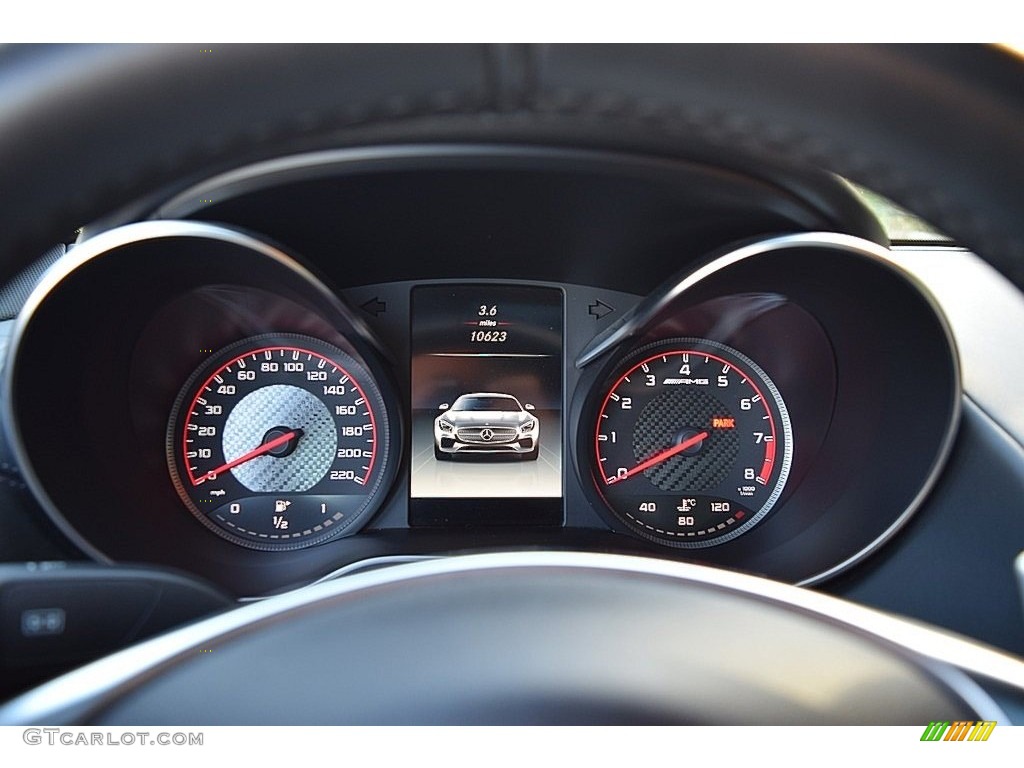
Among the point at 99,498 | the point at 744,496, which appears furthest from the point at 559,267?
the point at 99,498

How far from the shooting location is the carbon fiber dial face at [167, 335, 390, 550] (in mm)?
2268

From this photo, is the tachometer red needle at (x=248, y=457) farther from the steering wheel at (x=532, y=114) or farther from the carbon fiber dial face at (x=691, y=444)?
the steering wheel at (x=532, y=114)

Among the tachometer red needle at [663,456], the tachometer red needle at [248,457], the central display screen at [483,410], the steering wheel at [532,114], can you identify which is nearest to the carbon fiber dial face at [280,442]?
the tachometer red needle at [248,457]

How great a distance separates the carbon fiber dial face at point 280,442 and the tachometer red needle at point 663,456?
606 millimetres

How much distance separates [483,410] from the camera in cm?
233

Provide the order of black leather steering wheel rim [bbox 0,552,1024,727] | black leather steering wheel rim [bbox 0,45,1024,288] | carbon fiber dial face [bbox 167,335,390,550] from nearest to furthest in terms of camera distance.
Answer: black leather steering wheel rim [bbox 0,45,1024,288]
black leather steering wheel rim [bbox 0,552,1024,727]
carbon fiber dial face [bbox 167,335,390,550]

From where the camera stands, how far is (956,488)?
1837 millimetres

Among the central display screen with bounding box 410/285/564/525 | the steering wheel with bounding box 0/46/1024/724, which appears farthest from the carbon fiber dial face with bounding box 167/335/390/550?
the steering wheel with bounding box 0/46/1024/724

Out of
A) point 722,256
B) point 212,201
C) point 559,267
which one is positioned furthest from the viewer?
point 559,267

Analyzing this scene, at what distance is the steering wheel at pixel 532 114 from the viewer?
0.57 meters

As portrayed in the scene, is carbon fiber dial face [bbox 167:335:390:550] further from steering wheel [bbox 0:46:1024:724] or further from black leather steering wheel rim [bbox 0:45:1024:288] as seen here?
black leather steering wheel rim [bbox 0:45:1024:288]

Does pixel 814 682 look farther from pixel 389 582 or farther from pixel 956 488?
pixel 956 488
